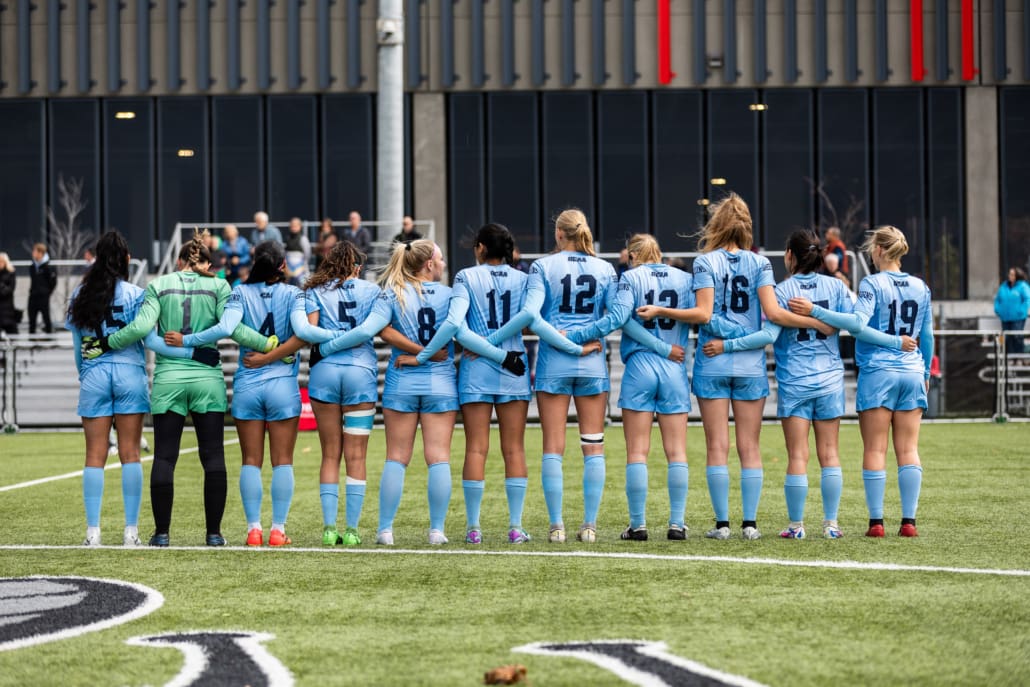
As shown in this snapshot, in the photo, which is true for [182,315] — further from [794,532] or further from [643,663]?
[643,663]

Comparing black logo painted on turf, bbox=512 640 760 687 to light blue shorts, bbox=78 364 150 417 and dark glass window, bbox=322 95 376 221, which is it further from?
dark glass window, bbox=322 95 376 221

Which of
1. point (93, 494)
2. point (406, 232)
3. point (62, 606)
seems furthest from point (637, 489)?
point (406, 232)

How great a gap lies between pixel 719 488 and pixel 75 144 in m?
28.8

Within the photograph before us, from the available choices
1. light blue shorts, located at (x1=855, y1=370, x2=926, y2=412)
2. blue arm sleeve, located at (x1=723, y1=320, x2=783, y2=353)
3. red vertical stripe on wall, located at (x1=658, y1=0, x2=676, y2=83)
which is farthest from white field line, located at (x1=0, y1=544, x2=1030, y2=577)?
red vertical stripe on wall, located at (x1=658, y1=0, x2=676, y2=83)

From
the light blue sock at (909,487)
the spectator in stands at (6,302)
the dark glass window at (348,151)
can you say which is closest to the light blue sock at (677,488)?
the light blue sock at (909,487)

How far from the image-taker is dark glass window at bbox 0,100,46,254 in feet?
116

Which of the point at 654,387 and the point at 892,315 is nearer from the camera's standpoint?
the point at 654,387

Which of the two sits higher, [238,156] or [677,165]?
[238,156]

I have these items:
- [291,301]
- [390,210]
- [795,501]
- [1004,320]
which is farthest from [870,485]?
[1004,320]

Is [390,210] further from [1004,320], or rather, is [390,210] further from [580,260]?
[580,260]

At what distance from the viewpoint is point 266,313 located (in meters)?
9.59

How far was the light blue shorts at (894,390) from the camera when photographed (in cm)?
964

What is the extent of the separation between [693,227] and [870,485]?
25519 millimetres

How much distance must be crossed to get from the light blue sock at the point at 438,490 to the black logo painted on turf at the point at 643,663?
3364 millimetres
